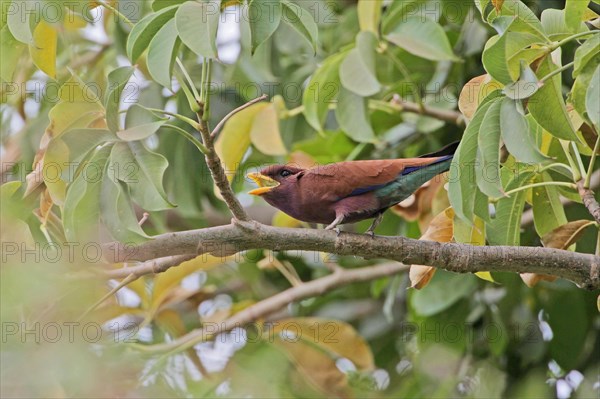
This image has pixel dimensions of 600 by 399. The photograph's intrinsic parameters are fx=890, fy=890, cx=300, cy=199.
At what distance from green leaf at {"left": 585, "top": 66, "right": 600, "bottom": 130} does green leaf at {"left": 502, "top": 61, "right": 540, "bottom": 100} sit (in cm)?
17

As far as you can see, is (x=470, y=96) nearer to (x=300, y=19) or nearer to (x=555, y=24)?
(x=555, y=24)

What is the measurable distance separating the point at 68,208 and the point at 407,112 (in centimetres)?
213

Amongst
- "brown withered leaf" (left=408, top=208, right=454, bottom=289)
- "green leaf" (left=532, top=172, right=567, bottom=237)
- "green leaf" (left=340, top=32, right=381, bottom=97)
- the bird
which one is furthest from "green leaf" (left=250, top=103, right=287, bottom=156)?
"green leaf" (left=532, top=172, right=567, bottom=237)

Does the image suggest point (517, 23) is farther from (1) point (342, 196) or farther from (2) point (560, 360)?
(2) point (560, 360)

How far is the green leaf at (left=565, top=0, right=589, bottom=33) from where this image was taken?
2.28m

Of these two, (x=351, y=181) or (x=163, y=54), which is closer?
(x=163, y=54)

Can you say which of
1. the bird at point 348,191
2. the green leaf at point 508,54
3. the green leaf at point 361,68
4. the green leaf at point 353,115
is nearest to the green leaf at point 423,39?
the green leaf at point 361,68

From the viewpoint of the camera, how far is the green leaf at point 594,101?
196cm

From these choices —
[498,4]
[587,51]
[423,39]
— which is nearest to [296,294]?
[423,39]

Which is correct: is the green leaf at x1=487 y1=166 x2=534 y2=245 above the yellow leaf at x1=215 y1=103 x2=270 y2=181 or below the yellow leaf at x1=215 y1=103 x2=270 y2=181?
above

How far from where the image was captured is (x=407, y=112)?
4.11 meters

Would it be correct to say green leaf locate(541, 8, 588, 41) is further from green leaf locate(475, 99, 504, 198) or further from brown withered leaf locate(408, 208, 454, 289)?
brown withered leaf locate(408, 208, 454, 289)

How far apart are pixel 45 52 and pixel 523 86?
5.00 feet

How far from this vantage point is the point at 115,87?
228 centimetres
